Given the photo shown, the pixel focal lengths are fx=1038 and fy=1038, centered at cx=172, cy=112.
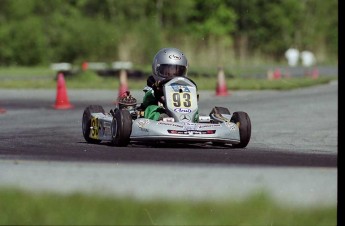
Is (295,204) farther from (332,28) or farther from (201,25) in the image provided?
(332,28)

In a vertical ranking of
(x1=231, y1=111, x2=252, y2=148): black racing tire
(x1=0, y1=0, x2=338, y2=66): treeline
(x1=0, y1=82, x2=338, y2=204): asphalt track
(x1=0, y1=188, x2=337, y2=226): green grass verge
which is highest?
(x1=0, y1=0, x2=338, y2=66): treeline

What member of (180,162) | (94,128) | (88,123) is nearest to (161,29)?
(88,123)

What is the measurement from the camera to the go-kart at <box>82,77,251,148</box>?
12773 mm

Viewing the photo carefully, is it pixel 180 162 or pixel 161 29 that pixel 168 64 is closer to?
pixel 180 162

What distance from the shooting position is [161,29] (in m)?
64.8

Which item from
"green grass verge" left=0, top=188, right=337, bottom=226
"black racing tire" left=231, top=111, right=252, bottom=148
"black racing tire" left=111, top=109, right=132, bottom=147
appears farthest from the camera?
"black racing tire" left=231, top=111, right=252, bottom=148

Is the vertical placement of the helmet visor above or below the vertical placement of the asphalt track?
above

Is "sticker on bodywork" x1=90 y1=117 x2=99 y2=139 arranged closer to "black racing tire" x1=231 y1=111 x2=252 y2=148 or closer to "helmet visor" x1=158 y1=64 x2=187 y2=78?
"helmet visor" x1=158 y1=64 x2=187 y2=78

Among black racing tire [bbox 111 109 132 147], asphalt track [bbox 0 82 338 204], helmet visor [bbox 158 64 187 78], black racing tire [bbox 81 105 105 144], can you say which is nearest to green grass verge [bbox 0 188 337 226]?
asphalt track [bbox 0 82 338 204]

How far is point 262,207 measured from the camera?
792 cm

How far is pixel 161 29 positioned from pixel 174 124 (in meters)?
52.2

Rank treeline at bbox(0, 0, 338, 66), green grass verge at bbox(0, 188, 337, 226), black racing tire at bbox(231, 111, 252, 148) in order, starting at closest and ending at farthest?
green grass verge at bbox(0, 188, 337, 226) → black racing tire at bbox(231, 111, 252, 148) → treeline at bbox(0, 0, 338, 66)

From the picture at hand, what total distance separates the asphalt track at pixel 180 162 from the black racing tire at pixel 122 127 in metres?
0.13

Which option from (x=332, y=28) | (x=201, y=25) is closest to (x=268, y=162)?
(x=201, y=25)
